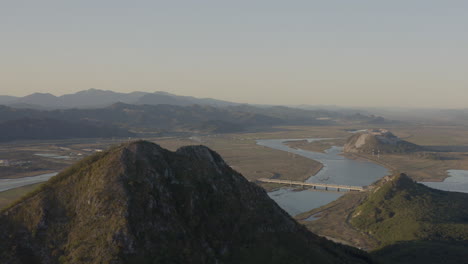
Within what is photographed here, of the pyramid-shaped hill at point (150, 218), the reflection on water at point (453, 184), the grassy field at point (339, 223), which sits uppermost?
the pyramid-shaped hill at point (150, 218)

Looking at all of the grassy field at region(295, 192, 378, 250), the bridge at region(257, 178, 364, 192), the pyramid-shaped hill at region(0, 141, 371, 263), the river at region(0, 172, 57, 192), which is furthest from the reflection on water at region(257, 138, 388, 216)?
the river at region(0, 172, 57, 192)

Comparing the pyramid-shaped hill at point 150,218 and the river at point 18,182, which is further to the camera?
the river at point 18,182

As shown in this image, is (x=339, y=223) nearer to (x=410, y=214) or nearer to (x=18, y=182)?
(x=410, y=214)

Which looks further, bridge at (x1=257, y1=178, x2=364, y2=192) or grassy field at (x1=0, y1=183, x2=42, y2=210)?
bridge at (x1=257, y1=178, x2=364, y2=192)

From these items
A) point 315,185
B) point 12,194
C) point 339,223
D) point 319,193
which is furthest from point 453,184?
point 12,194

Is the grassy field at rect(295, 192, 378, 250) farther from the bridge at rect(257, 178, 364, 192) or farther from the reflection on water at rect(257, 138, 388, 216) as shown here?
the bridge at rect(257, 178, 364, 192)

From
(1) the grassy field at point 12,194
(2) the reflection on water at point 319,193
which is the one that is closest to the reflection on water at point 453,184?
(2) the reflection on water at point 319,193

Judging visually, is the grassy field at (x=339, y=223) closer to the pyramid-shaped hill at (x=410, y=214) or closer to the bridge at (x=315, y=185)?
the pyramid-shaped hill at (x=410, y=214)
